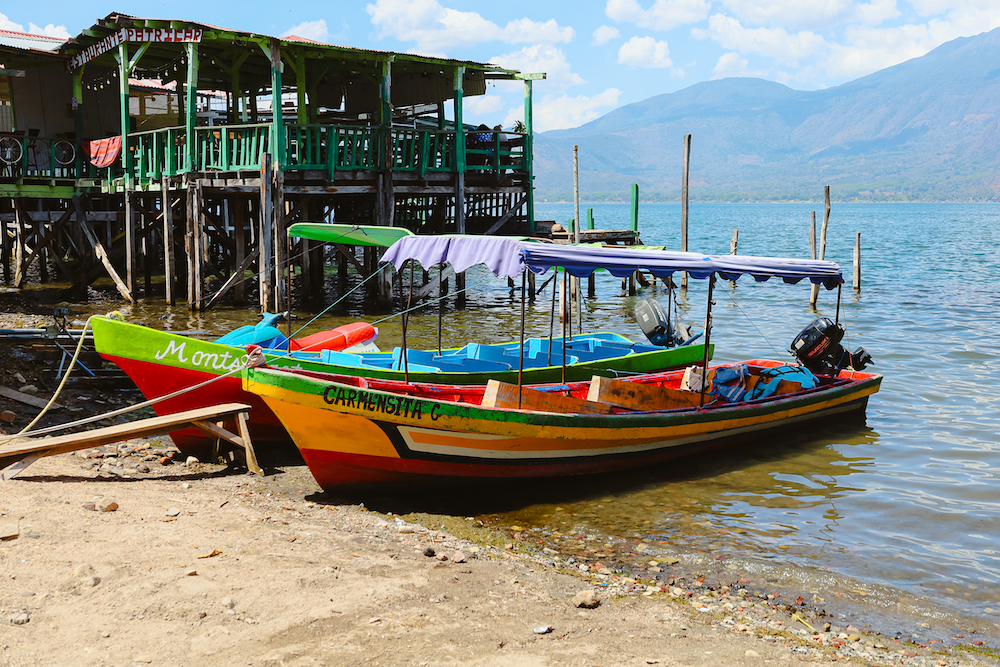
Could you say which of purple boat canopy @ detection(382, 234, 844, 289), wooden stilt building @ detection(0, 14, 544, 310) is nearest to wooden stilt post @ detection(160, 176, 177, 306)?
wooden stilt building @ detection(0, 14, 544, 310)

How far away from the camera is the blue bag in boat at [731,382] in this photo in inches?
439

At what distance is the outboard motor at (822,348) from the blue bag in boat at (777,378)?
0.62 feet

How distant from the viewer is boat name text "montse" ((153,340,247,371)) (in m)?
9.26

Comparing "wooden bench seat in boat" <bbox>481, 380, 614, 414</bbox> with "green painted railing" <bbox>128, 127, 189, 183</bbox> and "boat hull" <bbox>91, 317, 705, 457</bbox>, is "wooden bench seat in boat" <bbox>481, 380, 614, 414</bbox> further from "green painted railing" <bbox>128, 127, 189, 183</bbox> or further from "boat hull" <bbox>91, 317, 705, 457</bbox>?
"green painted railing" <bbox>128, 127, 189, 183</bbox>

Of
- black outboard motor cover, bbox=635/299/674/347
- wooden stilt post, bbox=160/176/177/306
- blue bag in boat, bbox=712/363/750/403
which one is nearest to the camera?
blue bag in boat, bbox=712/363/750/403

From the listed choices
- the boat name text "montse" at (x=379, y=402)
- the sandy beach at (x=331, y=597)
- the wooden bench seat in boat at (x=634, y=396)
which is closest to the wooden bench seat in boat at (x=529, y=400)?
the wooden bench seat in boat at (x=634, y=396)

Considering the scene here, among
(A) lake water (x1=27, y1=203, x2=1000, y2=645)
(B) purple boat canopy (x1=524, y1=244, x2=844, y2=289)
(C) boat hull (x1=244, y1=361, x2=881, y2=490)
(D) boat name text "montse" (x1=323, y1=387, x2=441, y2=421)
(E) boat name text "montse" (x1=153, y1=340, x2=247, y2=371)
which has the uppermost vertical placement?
(B) purple boat canopy (x1=524, y1=244, x2=844, y2=289)

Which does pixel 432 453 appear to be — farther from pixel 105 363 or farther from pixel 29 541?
pixel 105 363

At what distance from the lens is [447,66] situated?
19906mm

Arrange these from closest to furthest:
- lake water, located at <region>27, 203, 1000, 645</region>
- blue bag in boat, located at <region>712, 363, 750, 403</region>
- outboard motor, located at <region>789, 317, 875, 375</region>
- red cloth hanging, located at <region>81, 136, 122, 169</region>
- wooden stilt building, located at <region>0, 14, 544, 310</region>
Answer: lake water, located at <region>27, 203, 1000, 645</region> → blue bag in boat, located at <region>712, 363, 750, 403</region> → outboard motor, located at <region>789, 317, 875, 375</region> → wooden stilt building, located at <region>0, 14, 544, 310</region> → red cloth hanging, located at <region>81, 136, 122, 169</region>

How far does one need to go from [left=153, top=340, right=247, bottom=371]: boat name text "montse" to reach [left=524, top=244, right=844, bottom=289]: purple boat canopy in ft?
11.2

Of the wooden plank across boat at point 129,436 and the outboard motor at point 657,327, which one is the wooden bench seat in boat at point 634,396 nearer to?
the outboard motor at point 657,327

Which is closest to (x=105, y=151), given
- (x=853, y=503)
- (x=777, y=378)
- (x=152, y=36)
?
(x=152, y=36)

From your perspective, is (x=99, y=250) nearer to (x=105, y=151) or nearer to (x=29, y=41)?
(x=105, y=151)
